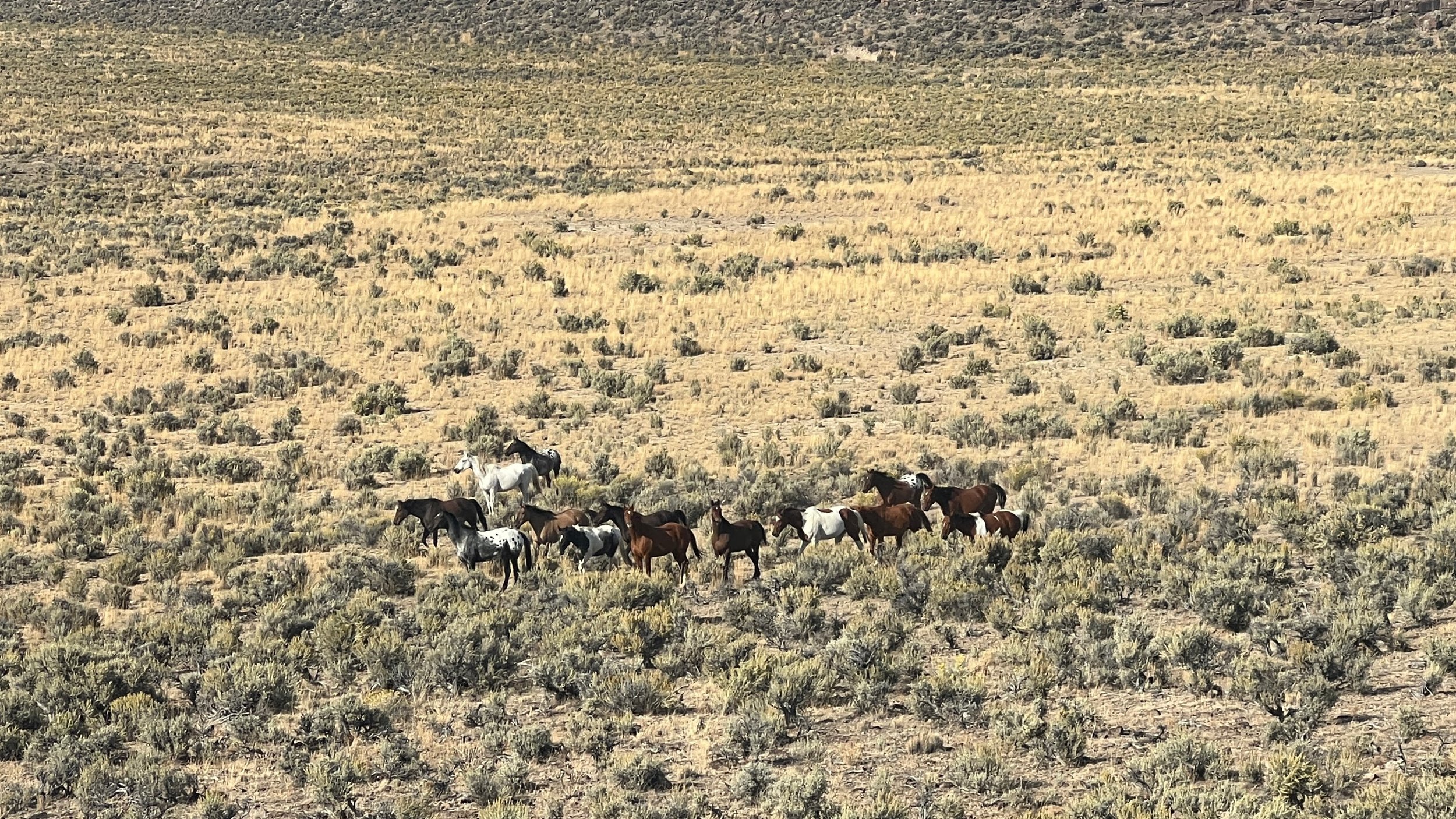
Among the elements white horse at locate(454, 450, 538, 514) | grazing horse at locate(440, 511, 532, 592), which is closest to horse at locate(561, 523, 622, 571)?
Result: grazing horse at locate(440, 511, 532, 592)

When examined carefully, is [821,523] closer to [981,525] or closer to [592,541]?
[981,525]

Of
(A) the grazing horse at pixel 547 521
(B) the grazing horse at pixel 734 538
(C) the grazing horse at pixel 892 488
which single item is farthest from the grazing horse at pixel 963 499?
(A) the grazing horse at pixel 547 521

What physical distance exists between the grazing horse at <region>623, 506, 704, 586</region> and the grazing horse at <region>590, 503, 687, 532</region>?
0.44ft

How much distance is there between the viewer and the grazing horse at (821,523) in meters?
14.4

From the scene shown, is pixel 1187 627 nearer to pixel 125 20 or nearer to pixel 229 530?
pixel 229 530

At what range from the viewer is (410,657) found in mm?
12078

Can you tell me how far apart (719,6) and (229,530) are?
101265 mm

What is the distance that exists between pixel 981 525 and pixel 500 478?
577 centimetres

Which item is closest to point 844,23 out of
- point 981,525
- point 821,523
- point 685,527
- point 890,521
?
point 981,525

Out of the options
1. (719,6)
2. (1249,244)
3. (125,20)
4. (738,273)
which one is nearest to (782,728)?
(738,273)

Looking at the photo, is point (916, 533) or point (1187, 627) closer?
point (1187, 627)

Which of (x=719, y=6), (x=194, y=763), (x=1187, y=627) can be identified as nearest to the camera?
(x=194, y=763)

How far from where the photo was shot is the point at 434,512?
599 inches

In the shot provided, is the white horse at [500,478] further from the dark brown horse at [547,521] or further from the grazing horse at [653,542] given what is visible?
the grazing horse at [653,542]
